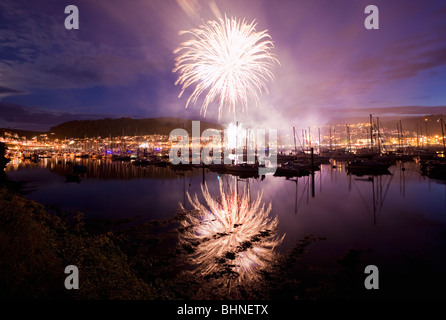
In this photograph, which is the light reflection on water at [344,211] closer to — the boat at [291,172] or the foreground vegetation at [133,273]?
the foreground vegetation at [133,273]

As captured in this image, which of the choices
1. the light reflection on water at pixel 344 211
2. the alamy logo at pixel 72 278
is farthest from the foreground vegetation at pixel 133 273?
the light reflection on water at pixel 344 211

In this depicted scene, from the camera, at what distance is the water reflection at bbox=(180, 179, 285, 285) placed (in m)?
9.16

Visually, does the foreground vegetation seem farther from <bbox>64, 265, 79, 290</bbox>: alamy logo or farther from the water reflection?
the water reflection

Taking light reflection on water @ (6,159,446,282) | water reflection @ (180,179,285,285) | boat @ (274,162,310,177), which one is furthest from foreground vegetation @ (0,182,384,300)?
boat @ (274,162,310,177)

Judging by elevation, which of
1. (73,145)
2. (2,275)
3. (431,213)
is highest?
(73,145)

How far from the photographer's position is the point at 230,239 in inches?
489

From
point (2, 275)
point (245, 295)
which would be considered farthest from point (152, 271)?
point (2, 275)

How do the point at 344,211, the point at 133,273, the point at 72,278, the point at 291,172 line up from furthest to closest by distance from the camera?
the point at 291,172, the point at 344,211, the point at 133,273, the point at 72,278

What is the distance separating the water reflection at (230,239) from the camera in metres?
9.16

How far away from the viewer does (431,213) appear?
1773cm

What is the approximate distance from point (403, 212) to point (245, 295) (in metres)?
17.7

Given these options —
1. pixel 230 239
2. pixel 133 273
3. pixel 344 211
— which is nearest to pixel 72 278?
pixel 133 273

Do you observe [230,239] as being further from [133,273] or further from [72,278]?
[72,278]
